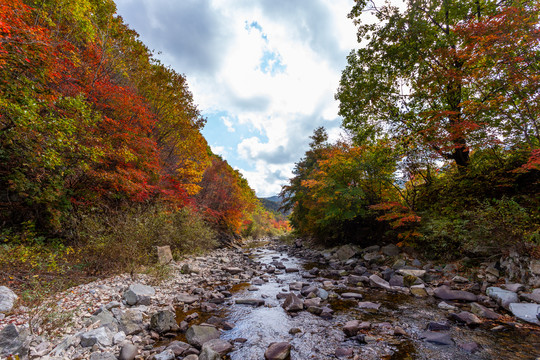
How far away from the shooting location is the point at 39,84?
6.89m

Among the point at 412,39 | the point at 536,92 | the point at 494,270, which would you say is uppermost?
the point at 412,39

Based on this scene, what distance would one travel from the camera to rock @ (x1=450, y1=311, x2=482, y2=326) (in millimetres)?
4633

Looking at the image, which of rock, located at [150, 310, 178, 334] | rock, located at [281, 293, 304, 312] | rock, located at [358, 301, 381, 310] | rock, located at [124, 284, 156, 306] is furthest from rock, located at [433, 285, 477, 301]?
rock, located at [124, 284, 156, 306]

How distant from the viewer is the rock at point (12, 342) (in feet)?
10.2

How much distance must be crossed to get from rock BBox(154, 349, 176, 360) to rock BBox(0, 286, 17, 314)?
3.03m

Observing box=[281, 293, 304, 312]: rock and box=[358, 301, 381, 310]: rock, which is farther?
box=[281, 293, 304, 312]: rock

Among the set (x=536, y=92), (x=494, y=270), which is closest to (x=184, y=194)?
(x=494, y=270)

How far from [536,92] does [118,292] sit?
1327 centimetres

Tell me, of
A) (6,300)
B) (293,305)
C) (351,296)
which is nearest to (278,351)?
(293,305)

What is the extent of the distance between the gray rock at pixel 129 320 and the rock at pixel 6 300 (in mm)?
1763

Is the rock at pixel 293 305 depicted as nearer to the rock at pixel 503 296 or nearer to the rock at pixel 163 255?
the rock at pixel 503 296

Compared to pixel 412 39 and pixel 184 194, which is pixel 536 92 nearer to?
pixel 412 39

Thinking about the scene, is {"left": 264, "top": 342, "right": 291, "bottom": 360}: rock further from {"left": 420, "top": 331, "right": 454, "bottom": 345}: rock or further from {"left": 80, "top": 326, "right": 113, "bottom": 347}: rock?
{"left": 80, "top": 326, "right": 113, "bottom": 347}: rock

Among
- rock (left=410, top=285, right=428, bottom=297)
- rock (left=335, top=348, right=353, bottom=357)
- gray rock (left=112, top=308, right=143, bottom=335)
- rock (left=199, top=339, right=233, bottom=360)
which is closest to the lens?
rock (left=335, top=348, right=353, bottom=357)
